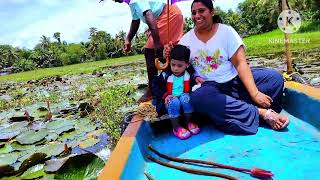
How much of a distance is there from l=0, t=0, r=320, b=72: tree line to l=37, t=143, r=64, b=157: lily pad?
31831 millimetres

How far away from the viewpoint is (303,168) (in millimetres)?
1980

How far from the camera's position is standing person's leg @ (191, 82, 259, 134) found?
2.59 meters

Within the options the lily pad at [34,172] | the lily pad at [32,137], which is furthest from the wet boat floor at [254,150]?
the lily pad at [32,137]

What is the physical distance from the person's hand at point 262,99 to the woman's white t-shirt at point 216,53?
0.81 feet

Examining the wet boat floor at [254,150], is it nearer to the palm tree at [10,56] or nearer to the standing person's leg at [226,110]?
the standing person's leg at [226,110]

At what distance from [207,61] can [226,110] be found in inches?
16.7

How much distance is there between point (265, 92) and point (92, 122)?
3.33m

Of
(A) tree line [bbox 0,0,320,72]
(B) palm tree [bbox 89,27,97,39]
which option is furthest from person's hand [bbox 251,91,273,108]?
(B) palm tree [bbox 89,27,97,39]

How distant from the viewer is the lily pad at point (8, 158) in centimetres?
388

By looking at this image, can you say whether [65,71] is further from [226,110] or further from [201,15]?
[226,110]

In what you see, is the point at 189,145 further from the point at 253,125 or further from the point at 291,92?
the point at 291,92

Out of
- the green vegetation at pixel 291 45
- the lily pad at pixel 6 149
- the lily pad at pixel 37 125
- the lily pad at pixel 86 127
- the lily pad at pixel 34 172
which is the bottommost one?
the green vegetation at pixel 291 45

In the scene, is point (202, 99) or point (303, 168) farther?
point (202, 99)

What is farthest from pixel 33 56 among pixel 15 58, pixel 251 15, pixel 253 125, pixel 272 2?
pixel 253 125
